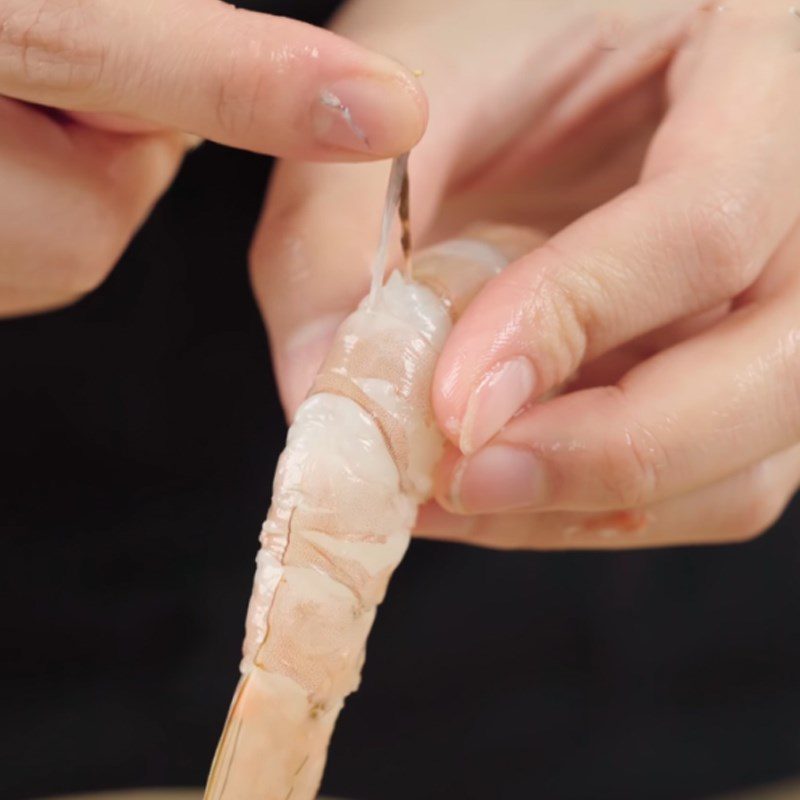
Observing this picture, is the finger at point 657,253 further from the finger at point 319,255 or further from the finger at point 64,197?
the finger at point 64,197

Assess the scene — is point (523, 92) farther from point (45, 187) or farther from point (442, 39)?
point (45, 187)

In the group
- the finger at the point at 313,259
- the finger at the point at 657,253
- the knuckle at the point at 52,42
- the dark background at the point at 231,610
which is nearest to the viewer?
the knuckle at the point at 52,42

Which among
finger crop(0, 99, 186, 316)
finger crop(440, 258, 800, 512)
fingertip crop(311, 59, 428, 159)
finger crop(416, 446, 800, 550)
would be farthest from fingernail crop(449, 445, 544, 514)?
finger crop(0, 99, 186, 316)

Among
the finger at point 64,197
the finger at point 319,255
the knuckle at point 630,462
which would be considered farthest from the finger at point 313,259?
the knuckle at point 630,462

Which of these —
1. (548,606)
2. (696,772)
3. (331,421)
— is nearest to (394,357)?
(331,421)

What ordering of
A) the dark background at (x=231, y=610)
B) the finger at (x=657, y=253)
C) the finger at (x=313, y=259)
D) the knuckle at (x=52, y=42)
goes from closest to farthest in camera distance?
1. the knuckle at (x=52, y=42)
2. the finger at (x=657, y=253)
3. the finger at (x=313, y=259)
4. the dark background at (x=231, y=610)

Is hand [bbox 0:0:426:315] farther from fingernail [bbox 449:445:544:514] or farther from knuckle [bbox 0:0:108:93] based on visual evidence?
fingernail [bbox 449:445:544:514]

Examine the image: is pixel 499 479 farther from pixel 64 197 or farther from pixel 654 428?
pixel 64 197
